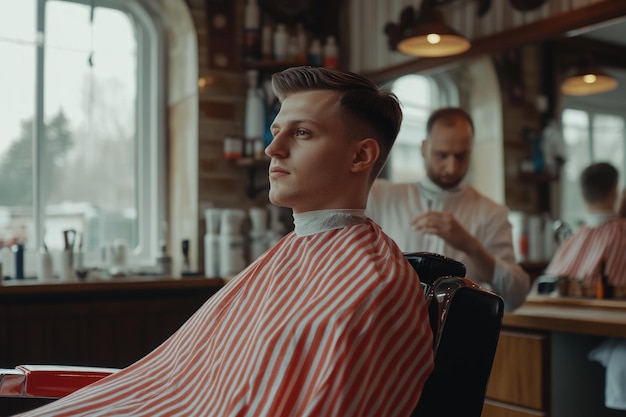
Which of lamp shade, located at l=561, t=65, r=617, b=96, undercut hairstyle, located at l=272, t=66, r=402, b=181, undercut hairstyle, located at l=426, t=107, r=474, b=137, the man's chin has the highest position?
lamp shade, located at l=561, t=65, r=617, b=96

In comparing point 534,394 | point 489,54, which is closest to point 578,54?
point 489,54

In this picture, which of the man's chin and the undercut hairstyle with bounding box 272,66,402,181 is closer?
the undercut hairstyle with bounding box 272,66,402,181

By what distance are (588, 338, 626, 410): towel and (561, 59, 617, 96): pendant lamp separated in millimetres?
1013

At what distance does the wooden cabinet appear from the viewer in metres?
2.26

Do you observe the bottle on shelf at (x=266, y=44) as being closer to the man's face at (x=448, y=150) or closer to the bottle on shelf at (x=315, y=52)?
the bottle on shelf at (x=315, y=52)

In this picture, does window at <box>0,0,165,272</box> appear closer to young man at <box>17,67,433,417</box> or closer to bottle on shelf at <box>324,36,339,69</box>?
bottle on shelf at <box>324,36,339,69</box>

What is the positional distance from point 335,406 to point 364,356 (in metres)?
0.09

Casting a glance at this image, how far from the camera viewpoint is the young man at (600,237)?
2650 mm

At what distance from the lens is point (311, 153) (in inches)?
50.5

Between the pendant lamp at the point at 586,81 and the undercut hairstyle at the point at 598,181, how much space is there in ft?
0.97

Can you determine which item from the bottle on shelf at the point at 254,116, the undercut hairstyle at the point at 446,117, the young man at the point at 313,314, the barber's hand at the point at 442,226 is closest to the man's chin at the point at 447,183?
the undercut hairstyle at the point at 446,117

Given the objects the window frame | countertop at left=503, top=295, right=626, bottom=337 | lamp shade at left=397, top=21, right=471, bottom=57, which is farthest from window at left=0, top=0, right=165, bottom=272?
countertop at left=503, top=295, right=626, bottom=337

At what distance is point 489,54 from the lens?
3334mm

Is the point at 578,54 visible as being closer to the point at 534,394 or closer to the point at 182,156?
the point at 534,394
